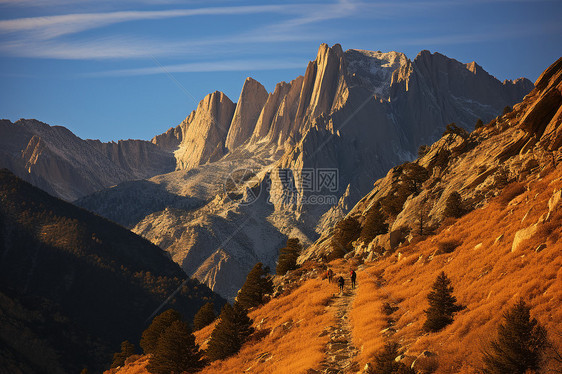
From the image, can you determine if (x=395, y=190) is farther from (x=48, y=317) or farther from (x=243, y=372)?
(x=48, y=317)

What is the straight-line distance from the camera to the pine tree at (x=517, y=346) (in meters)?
15.9

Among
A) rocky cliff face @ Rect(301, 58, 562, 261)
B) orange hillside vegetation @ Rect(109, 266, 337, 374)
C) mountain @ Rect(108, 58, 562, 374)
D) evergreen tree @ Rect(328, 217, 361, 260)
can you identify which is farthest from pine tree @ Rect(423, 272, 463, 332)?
evergreen tree @ Rect(328, 217, 361, 260)

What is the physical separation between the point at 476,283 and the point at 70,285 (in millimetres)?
142335

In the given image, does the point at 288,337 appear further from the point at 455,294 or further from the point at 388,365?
the point at 388,365

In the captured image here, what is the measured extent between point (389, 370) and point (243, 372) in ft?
42.9

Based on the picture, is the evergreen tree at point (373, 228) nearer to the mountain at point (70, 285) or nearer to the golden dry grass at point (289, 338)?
the golden dry grass at point (289, 338)

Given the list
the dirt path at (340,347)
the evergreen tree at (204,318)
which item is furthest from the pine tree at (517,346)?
the evergreen tree at (204,318)

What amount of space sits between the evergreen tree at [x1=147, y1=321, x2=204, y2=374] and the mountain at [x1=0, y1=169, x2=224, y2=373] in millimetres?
80130

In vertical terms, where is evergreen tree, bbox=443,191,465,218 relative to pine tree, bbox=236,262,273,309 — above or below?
above

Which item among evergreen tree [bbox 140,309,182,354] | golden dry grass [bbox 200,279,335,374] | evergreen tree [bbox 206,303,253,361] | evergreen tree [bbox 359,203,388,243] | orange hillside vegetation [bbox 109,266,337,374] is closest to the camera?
golden dry grass [bbox 200,279,335,374]

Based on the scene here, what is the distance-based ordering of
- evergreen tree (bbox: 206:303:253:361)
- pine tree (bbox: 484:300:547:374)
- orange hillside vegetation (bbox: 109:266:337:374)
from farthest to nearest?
evergreen tree (bbox: 206:303:253:361)
orange hillside vegetation (bbox: 109:266:337:374)
pine tree (bbox: 484:300:547:374)

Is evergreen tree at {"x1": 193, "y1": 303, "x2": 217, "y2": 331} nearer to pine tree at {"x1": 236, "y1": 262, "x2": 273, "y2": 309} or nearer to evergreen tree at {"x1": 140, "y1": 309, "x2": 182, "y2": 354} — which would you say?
evergreen tree at {"x1": 140, "y1": 309, "x2": 182, "y2": 354}

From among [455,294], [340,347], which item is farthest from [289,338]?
[455,294]

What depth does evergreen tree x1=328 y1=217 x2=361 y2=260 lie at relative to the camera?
66438 millimetres
